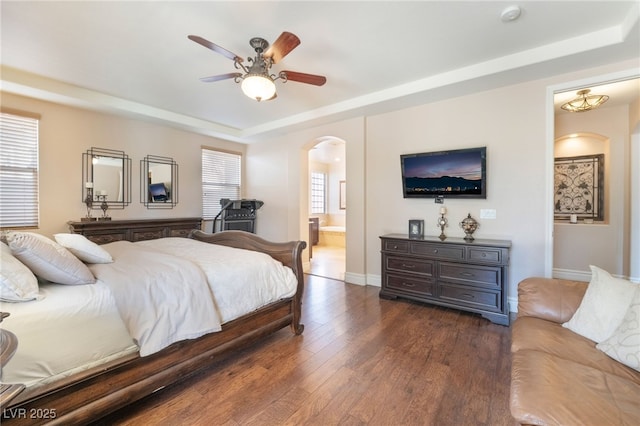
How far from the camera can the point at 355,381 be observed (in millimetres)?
1993

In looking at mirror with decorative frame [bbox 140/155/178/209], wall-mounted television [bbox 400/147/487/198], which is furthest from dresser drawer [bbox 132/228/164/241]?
wall-mounted television [bbox 400/147/487/198]

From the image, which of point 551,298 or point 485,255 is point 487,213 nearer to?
point 485,255

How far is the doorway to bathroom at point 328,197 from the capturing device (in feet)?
27.2

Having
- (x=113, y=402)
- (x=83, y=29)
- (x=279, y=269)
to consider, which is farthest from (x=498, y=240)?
(x=83, y=29)

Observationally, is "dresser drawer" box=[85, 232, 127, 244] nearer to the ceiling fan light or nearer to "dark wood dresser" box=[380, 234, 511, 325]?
the ceiling fan light

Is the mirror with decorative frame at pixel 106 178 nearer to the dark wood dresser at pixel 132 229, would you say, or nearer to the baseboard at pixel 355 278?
the dark wood dresser at pixel 132 229

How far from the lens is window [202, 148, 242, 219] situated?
5.61 m

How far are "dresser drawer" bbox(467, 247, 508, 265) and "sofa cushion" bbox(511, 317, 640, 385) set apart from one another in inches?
46.3

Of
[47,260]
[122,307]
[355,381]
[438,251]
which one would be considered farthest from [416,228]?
[47,260]

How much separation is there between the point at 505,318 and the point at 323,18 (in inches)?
135

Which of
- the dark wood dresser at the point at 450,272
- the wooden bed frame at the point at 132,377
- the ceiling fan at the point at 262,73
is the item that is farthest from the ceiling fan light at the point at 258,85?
the dark wood dresser at the point at 450,272

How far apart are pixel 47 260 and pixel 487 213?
13.7 ft

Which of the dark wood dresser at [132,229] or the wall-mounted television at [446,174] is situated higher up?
the wall-mounted television at [446,174]

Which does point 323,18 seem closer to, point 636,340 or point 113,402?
point 636,340
